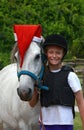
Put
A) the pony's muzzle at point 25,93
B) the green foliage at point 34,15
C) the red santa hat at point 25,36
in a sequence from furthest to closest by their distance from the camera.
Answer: the green foliage at point 34,15
the red santa hat at point 25,36
the pony's muzzle at point 25,93

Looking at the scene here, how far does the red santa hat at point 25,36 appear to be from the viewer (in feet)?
14.1

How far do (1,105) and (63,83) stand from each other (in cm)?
224

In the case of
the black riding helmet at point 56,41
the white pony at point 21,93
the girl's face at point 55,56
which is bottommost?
the white pony at point 21,93

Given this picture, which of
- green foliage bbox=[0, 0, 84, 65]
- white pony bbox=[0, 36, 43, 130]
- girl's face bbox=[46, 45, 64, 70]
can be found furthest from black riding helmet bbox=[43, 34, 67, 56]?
green foliage bbox=[0, 0, 84, 65]

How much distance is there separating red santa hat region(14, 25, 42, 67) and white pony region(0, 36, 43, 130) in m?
0.04

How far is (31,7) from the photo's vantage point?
11875 mm

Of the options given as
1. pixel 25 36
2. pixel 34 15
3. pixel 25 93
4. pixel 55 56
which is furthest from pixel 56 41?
pixel 34 15

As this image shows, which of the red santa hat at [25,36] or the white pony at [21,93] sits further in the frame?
the red santa hat at [25,36]

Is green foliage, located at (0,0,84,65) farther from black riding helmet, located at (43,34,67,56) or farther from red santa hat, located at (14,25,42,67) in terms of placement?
black riding helmet, located at (43,34,67,56)

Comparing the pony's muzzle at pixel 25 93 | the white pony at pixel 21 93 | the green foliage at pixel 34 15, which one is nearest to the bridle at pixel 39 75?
the white pony at pixel 21 93

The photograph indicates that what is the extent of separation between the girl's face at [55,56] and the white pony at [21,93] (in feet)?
0.60

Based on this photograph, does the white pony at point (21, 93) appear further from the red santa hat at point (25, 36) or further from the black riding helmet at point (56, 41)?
the black riding helmet at point (56, 41)

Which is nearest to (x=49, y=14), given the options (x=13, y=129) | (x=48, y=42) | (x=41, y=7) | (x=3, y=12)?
(x=41, y=7)

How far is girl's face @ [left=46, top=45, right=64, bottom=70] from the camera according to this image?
414cm
